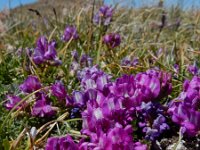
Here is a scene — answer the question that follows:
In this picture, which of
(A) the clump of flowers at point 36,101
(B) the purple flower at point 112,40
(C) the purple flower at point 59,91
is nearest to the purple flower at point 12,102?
(A) the clump of flowers at point 36,101

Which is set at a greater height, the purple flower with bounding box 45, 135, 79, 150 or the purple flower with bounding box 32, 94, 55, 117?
the purple flower with bounding box 45, 135, 79, 150

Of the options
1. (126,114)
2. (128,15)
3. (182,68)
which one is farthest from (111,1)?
(126,114)

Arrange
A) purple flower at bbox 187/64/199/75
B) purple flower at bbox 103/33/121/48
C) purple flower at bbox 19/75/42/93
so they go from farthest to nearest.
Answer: purple flower at bbox 103/33/121/48
purple flower at bbox 187/64/199/75
purple flower at bbox 19/75/42/93

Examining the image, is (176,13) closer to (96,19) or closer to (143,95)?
(96,19)

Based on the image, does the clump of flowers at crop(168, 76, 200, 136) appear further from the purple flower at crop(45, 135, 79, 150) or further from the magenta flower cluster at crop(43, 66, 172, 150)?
the purple flower at crop(45, 135, 79, 150)

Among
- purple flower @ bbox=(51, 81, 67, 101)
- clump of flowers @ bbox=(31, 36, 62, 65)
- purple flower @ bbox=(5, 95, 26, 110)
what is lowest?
purple flower @ bbox=(5, 95, 26, 110)

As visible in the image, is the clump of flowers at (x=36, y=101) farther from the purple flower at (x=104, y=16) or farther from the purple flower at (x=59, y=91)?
the purple flower at (x=104, y=16)

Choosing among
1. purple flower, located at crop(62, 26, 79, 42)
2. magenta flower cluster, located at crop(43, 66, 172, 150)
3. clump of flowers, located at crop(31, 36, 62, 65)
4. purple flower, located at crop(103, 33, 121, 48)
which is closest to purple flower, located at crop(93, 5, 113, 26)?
purple flower, located at crop(62, 26, 79, 42)
